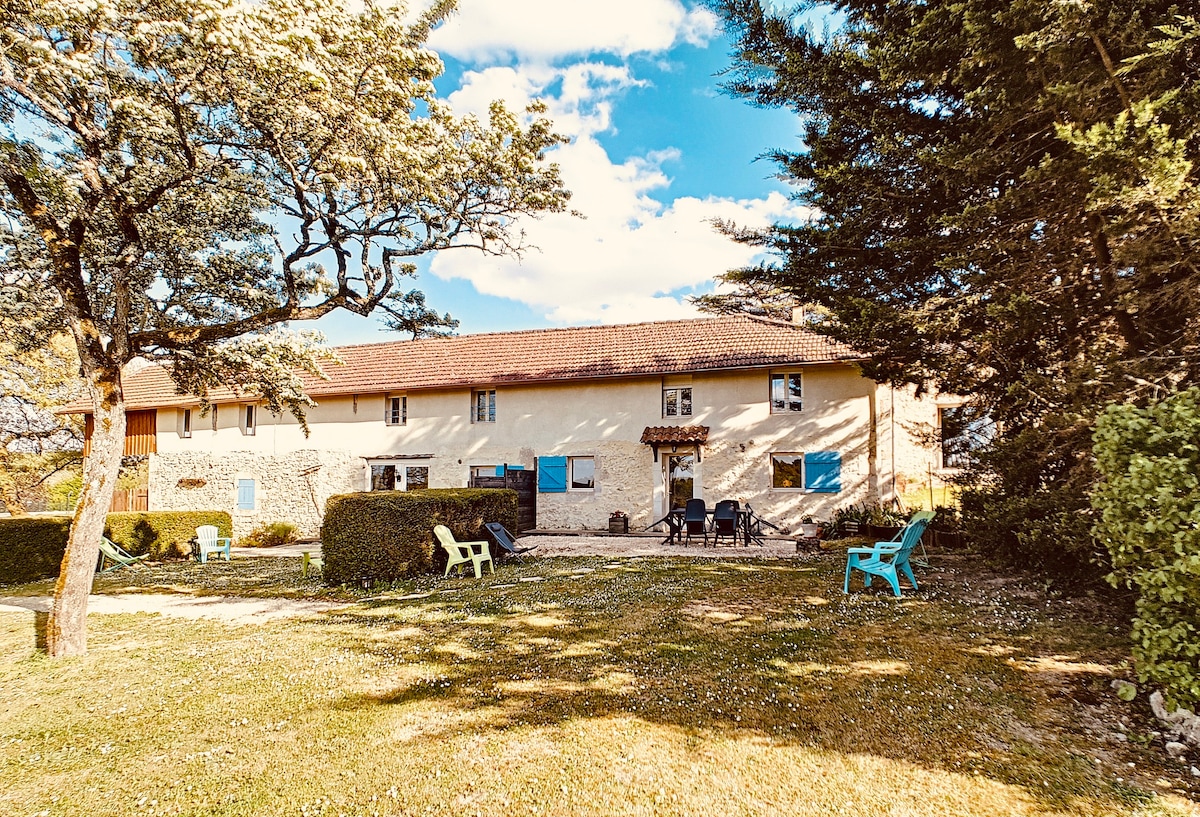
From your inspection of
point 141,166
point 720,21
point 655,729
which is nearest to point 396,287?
point 141,166

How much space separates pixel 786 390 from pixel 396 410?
12.6m

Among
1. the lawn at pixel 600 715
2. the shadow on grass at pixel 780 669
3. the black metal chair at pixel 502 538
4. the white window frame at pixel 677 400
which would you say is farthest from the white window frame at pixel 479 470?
the lawn at pixel 600 715

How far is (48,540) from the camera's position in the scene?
479 inches

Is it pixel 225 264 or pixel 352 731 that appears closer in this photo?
pixel 352 731

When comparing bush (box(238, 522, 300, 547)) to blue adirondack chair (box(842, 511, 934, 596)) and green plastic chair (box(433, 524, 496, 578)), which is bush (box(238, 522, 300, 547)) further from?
blue adirondack chair (box(842, 511, 934, 596))

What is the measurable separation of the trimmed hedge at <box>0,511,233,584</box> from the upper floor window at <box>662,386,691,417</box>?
1307cm

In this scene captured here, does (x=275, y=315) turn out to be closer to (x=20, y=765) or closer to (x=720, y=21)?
(x=20, y=765)

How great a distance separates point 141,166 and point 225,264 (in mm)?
2188

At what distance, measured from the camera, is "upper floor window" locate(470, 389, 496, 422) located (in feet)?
63.4

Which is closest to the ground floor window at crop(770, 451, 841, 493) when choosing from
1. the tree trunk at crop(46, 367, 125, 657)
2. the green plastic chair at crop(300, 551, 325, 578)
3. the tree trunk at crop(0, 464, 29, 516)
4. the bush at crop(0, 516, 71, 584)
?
the green plastic chair at crop(300, 551, 325, 578)

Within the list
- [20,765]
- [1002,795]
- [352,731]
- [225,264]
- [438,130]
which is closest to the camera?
[1002,795]

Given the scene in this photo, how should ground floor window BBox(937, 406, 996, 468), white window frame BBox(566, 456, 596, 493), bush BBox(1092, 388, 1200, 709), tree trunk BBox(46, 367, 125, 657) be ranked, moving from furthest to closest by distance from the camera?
1. white window frame BBox(566, 456, 596, 493)
2. ground floor window BBox(937, 406, 996, 468)
3. tree trunk BBox(46, 367, 125, 657)
4. bush BBox(1092, 388, 1200, 709)

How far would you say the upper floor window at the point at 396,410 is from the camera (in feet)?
65.8

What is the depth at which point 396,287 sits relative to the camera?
30.8ft
